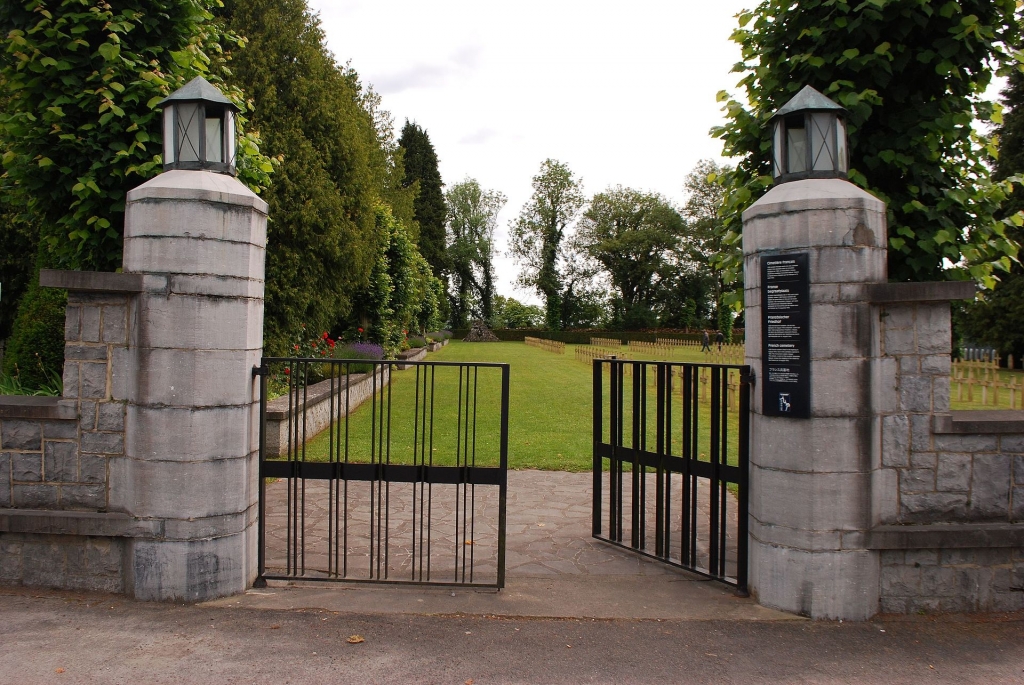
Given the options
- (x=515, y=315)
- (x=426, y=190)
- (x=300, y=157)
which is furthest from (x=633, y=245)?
(x=300, y=157)

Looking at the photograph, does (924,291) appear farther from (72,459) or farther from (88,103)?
(88,103)

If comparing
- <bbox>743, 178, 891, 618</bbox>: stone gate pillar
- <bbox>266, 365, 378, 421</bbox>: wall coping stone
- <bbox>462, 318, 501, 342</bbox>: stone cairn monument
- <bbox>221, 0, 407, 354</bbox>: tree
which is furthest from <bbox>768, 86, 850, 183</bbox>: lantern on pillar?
<bbox>462, 318, 501, 342</bbox>: stone cairn monument

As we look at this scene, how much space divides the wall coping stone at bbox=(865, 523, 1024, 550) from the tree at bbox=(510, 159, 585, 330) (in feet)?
230

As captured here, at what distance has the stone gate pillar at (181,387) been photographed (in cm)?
480

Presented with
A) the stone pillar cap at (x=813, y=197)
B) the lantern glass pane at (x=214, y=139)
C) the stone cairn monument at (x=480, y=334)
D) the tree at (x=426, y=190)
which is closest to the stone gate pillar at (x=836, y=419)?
the stone pillar cap at (x=813, y=197)

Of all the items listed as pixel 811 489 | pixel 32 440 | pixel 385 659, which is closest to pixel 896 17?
pixel 811 489

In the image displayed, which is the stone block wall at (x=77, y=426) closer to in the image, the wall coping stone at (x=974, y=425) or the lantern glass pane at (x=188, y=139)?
the lantern glass pane at (x=188, y=139)

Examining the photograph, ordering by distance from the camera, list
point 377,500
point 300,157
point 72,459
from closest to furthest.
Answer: point 72,459 < point 377,500 < point 300,157

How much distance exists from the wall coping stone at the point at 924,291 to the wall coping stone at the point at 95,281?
195 inches

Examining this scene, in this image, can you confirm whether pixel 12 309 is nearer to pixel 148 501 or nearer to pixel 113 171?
pixel 113 171

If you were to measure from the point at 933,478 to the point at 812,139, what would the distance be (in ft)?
8.10

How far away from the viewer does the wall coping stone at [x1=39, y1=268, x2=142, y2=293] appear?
4707mm

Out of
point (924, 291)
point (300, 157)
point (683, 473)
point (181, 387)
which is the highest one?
point (300, 157)

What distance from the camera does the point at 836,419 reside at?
4.68 m
